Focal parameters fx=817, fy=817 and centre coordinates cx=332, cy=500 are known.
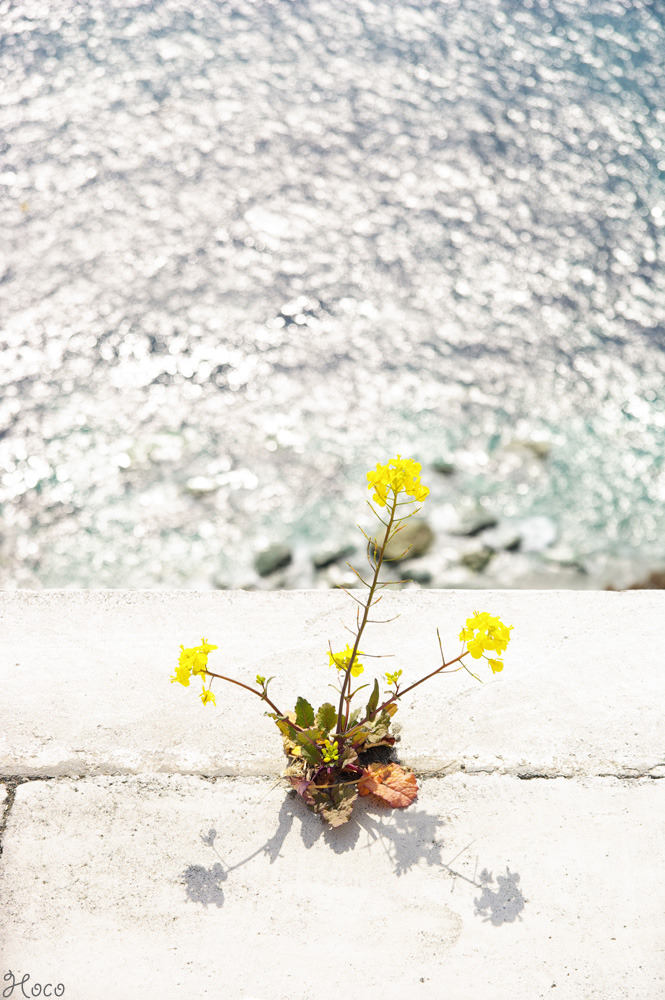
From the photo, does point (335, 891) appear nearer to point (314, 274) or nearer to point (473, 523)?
point (473, 523)

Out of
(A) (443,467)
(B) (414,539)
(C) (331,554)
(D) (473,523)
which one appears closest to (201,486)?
(C) (331,554)

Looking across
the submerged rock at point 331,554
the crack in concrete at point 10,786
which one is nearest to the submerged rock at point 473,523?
the submerged rock at point 331,554

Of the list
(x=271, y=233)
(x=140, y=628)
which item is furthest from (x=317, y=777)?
(x=271, y=233)

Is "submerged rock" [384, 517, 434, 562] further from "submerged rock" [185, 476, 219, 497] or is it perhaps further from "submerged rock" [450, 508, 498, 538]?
"submerged rock" [185, 476, 219, 497]

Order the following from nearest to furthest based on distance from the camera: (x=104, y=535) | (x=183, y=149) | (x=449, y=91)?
(x=104, y=535)
(x=183, y=149)
(x=449, y=91)

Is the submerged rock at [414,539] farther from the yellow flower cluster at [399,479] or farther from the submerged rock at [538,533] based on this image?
the yellow flower cluster at [399,479]

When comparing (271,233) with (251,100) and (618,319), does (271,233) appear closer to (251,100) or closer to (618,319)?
(251,100)
